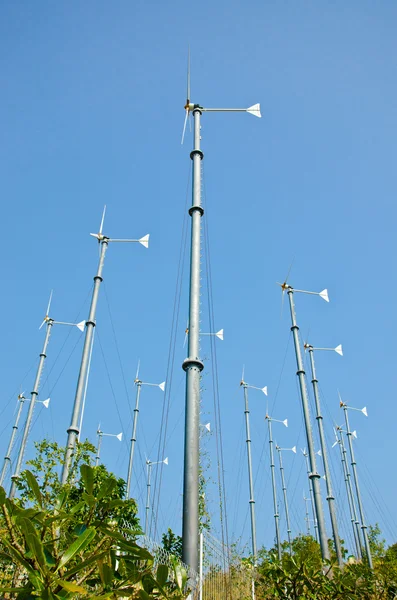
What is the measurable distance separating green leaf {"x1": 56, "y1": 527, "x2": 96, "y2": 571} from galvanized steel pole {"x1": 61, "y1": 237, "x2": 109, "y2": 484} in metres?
9.49

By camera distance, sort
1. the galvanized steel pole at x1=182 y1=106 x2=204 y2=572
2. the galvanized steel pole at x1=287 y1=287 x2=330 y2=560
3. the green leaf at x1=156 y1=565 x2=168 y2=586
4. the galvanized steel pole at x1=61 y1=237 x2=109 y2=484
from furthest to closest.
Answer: the galvanized steel pole at x1=287 y1=287 x2=330 y2=560, the galvanized steel pole at x1=61 y1=237 x2=109 y2=484, the galvanized steel pole at x1=182 y1=106 x2=204 y2=572, the green leaf at x1=156 y1=565 x2=168 y2=586

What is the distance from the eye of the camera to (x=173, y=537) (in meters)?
18.0

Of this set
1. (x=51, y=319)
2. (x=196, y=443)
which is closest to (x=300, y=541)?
(x=51, y=319)

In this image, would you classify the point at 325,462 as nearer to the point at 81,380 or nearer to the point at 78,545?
the point at 81,380

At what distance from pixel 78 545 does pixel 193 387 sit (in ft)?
22.8

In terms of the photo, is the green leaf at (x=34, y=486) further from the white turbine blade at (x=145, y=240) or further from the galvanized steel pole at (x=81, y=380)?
the white turbine blade at (x=145, y=240)

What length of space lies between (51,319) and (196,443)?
16.0 metres

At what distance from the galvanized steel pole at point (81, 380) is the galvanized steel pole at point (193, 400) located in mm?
3916

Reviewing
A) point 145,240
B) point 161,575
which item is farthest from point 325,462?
point 161,575

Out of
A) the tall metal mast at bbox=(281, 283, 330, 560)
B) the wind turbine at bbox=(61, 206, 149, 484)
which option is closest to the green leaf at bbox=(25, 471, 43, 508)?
the wind turbine at bbox=(61, 206, 149, 484)

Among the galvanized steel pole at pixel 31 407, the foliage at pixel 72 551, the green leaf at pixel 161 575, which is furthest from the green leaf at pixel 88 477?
the galvanized steel pole at pixel 31 407

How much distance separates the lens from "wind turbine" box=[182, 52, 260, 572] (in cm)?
752

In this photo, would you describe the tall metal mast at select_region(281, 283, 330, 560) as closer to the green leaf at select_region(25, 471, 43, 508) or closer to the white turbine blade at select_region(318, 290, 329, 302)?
the white turbine blade at select_region(318, 290, 329, 302)

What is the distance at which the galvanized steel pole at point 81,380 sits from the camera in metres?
11.0
